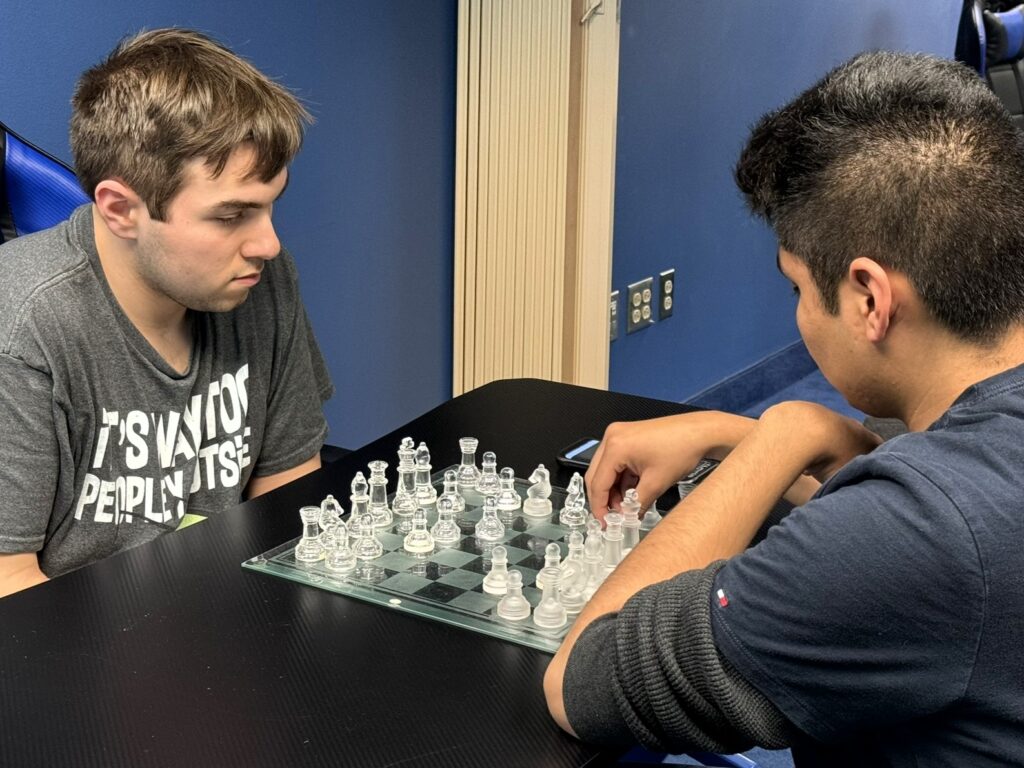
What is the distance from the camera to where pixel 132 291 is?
1794 millimetres

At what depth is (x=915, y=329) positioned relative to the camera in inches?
45.9

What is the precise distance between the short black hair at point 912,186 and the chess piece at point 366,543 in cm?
62

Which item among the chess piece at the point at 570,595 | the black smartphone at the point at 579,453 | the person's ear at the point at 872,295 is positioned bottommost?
the black smartphone at the point at 579,453

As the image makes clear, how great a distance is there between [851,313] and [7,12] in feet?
5.64

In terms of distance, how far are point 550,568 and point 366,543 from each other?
25cm

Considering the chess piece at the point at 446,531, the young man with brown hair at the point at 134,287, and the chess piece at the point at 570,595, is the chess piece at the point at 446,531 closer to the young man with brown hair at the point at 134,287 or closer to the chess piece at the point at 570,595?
the chess piece at the point at 570,595

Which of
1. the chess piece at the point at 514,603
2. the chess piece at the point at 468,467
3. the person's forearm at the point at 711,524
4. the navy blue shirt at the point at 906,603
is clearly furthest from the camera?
the chess piece at the point at 468,467

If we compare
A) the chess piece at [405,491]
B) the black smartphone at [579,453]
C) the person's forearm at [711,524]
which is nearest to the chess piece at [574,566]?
the person's forearm at [711,524]

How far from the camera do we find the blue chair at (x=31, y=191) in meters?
1.90

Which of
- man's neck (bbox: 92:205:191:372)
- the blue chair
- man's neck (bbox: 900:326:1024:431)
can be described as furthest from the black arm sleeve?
the blue chair

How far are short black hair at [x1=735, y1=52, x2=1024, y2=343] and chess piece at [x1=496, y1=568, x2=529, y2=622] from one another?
46cm

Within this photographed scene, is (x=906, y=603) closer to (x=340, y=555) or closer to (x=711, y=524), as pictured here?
(x=711, y=524)

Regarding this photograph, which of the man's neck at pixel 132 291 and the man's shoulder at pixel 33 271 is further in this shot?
the man's neck at pixel 132 291

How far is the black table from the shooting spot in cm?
109
